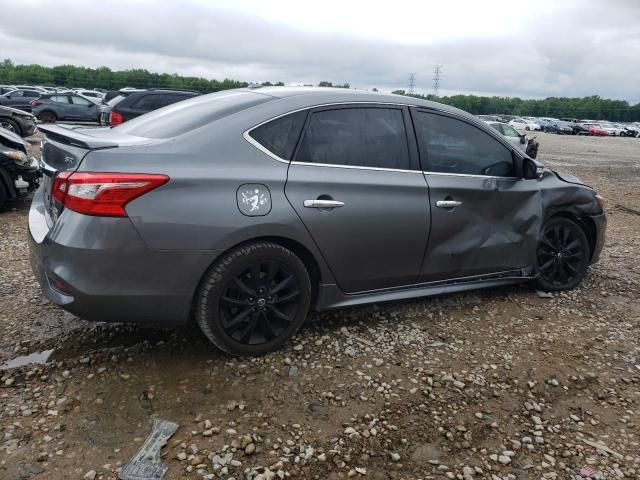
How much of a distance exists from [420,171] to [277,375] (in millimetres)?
1699

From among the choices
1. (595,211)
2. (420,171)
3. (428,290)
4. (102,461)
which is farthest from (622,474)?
(595,211)

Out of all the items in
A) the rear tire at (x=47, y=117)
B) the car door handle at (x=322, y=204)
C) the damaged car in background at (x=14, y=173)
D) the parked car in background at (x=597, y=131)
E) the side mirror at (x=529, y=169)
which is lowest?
the damaged car in background at (x=14, y=173)

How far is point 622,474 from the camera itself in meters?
2.55

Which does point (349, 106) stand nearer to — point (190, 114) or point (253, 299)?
point (190, 114)

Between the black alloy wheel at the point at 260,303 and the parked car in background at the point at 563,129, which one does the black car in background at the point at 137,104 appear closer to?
the black alloy wheel at the point at 260,303

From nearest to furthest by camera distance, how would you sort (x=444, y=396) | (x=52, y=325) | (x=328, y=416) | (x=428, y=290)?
(x=328, y=416)
(x=444, y=396)
(x=52, y=325)
(x=428, y=290)

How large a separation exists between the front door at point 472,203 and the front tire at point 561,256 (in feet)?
0.88

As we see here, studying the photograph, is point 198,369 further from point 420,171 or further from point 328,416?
point 420,171

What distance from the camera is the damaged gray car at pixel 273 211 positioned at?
280 centimetres

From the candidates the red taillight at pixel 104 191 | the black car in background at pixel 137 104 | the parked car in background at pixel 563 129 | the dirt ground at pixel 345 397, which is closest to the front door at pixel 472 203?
the dirt ground at pixel 345 397

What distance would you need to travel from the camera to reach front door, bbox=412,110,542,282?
3.83 metres

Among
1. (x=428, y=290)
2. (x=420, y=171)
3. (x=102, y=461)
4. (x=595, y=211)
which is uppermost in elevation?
(x=420, y=171)

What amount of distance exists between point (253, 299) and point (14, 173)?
17.8 ft

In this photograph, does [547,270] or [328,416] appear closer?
[328,416]
